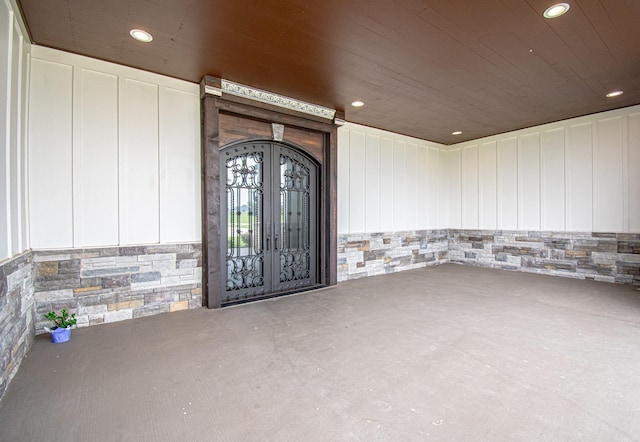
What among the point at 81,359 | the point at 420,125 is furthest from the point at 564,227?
the point at 81,359

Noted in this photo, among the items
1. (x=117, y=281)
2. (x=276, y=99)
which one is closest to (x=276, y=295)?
(x=117, y=281)

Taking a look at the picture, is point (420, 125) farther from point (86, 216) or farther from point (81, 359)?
point (81, 359)

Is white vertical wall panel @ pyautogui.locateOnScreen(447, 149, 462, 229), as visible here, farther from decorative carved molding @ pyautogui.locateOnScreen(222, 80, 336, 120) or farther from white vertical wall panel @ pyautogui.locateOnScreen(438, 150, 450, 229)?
decorative carved molding @ pyautogui.locateOnScreen(222, 80, 336, 120)

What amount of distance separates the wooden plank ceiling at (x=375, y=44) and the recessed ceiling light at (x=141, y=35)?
72 millimetres

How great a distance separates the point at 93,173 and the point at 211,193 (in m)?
1.30

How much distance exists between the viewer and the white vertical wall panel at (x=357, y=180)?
237 inches

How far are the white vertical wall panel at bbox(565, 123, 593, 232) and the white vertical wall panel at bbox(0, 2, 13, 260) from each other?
26.6ft

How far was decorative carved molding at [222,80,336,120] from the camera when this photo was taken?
4.27m

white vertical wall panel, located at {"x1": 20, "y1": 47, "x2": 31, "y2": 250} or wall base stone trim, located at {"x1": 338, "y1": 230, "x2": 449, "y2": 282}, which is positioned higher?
white vertical wall panel, located at {"x1": 20, "y1": 47, "x2": 31, "y2": 250}

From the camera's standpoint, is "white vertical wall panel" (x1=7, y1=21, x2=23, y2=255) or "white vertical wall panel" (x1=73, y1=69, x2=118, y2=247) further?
"white vertical wall panel" (x1=73, y1=69, x2=118, y2=247)

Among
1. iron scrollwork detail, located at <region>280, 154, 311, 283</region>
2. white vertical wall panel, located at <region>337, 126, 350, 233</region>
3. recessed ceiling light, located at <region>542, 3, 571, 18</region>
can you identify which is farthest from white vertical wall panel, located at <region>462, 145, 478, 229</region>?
recessed ceiling light, located at <region>542, 3, 571, 18</region>

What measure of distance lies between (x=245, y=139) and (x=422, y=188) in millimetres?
4614

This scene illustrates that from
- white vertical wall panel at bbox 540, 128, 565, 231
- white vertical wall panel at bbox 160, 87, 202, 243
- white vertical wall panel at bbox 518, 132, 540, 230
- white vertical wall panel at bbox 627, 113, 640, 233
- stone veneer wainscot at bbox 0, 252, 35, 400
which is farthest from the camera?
white vertical wall panel at bbox 518, 132, 540, 230

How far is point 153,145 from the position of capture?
3.94 metres
